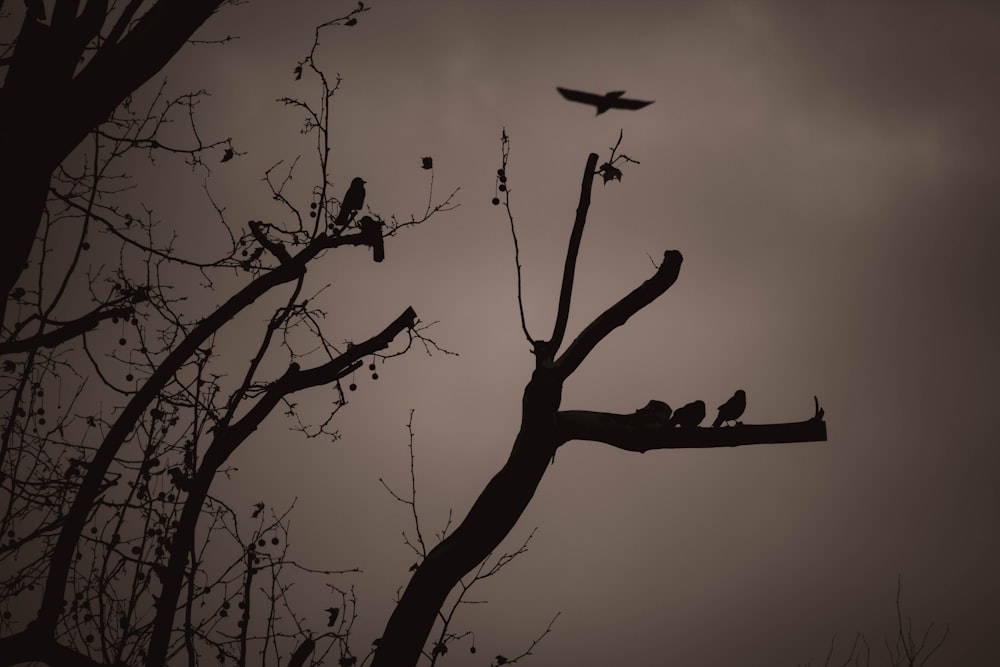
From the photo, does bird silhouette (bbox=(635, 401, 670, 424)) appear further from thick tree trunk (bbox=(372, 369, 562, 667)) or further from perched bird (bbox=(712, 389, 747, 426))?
perched bird (bbox=(712, 389, 747, 426))

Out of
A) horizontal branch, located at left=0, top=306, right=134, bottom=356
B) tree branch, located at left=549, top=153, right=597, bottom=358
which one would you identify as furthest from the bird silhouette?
horizontal branch, located at left=0, top=306, right=134, bottom=356

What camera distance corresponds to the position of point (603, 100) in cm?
469

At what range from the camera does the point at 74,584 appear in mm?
6352

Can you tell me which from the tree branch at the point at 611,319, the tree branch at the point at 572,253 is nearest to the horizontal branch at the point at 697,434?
the tree branch at the point at 611,319


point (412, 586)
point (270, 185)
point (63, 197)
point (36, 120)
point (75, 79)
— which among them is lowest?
point (412, 586)

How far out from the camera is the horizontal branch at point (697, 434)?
4172mm

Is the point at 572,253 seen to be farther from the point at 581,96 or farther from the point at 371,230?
the point at 371,230

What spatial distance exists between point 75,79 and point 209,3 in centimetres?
73

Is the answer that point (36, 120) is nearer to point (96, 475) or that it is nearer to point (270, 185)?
point (96, 475)

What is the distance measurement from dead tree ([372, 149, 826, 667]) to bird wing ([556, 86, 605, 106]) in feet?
4.14

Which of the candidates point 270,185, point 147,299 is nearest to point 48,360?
point 147,299

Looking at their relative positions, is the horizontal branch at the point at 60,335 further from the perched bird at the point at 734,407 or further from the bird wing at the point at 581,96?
the perched bird at the point at 734,407

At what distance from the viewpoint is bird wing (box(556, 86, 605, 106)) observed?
15.4ft

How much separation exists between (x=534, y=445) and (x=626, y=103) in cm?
229
